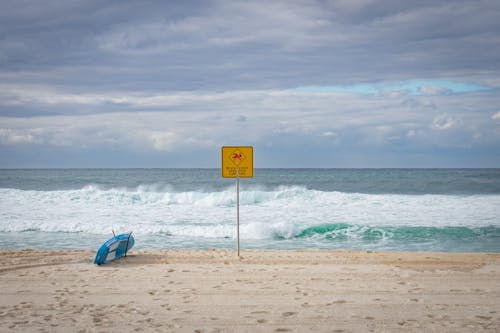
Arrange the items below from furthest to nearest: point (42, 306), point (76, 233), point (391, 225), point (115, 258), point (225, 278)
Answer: point (391, 225) → point (76, 233) → point (115, 258) → point (225, 278) → point (42, 306)

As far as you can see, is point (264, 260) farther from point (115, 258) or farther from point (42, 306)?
point (42, 306)

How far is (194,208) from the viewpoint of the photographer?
23.7 metres

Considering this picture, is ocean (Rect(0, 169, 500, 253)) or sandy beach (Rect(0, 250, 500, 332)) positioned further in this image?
ocean (Rect(0, 169, 500, 253))

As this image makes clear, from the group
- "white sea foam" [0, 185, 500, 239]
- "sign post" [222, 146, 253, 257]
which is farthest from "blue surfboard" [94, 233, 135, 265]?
"white sea foam" [0, 185, 500, 239]

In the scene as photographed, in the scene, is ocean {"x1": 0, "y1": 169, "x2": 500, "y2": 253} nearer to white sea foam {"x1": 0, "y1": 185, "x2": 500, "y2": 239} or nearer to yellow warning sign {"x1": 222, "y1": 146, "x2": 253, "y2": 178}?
white sea foam {"x1": 0, "y1": 185, "x2": 500, "y2": 239}

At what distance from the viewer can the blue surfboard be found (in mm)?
9750

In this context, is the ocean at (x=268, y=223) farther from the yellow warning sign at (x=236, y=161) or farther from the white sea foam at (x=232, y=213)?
the yellow warning sign at (x=236, y=161)

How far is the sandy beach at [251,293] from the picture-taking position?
19.1 feet

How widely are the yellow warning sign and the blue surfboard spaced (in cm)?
297

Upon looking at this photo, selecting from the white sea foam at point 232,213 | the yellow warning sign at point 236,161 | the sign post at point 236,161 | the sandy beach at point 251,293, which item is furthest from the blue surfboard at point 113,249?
the white sea foam at point 232,213

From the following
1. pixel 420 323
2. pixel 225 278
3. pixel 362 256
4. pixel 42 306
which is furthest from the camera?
pixel 362 256

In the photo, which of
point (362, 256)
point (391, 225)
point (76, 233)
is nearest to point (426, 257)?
point (362, 256)

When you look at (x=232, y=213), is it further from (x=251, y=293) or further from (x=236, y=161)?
(x=251, y=293)

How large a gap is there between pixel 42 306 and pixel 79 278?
1.90m
